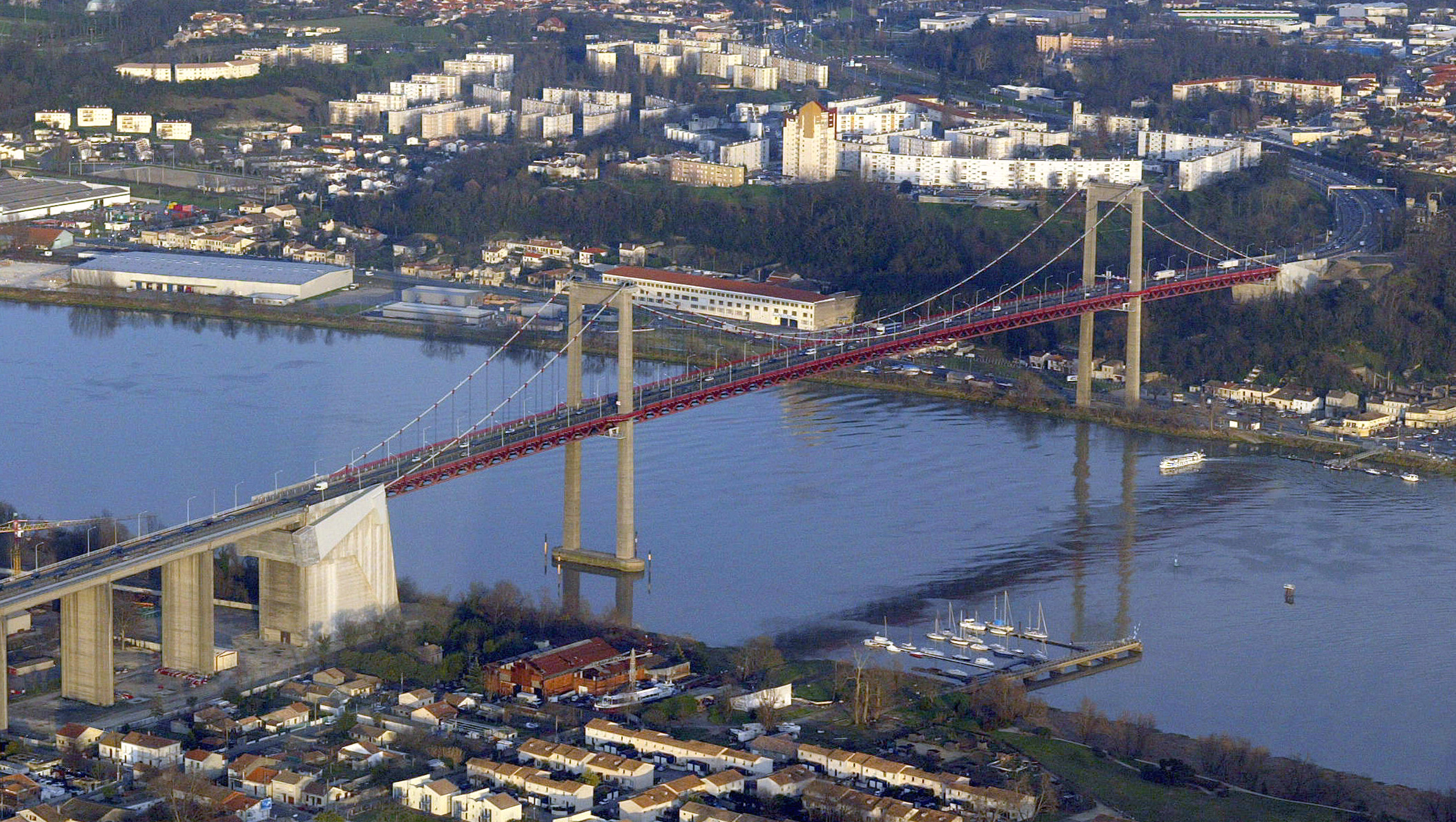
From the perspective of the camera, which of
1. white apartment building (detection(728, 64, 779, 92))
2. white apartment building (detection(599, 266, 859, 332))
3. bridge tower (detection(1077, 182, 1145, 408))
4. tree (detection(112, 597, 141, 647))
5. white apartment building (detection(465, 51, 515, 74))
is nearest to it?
tree (detection(112, 597, 141, 647))

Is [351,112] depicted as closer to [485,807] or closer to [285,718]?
[285,718]

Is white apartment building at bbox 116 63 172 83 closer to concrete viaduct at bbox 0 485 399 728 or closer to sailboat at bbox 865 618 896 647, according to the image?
concrete viaduct at bbox 0 485 399 728

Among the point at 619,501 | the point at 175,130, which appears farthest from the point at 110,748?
the point at 175,130

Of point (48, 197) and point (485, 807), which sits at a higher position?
point (48, 197)

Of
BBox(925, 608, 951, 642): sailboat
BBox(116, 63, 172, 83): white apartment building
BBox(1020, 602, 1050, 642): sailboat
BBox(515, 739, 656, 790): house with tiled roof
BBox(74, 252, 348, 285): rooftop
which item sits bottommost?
BBox(1020, 602, 1050, 642): sailboat

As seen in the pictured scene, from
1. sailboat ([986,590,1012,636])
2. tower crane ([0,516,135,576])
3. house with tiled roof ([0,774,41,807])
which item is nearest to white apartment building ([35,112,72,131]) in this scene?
tower crane ([0,516,135,576])

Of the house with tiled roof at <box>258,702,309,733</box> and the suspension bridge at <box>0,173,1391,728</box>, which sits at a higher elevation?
the suspension bridge at <box>0,173,1391,728</box>

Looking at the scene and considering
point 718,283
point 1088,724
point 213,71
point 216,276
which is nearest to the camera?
point 1088,724
